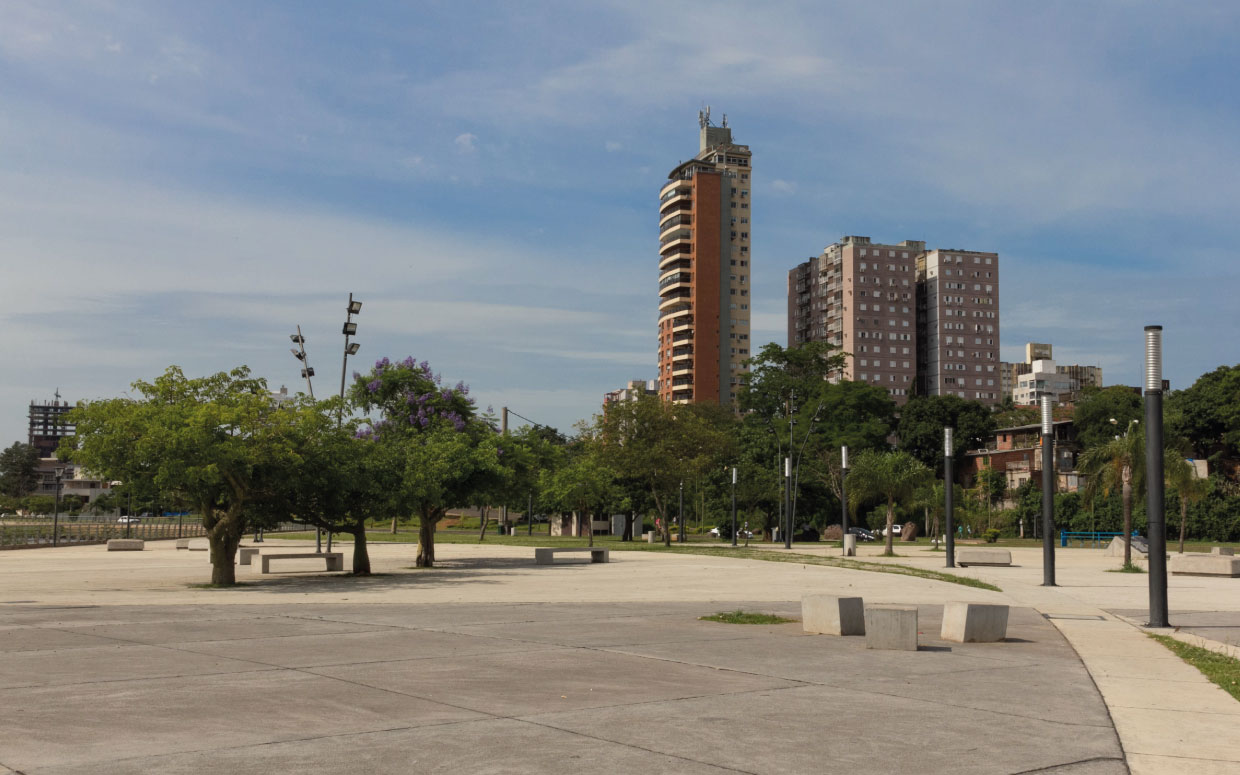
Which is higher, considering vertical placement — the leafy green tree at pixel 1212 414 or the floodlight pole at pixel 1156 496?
the leafy green tree at pixel 1212 414

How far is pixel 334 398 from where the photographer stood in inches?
1072

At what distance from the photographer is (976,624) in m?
13.9

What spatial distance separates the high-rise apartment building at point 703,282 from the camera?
138500 millimetres

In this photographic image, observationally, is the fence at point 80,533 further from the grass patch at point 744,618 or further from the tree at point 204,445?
the grass patch at point 744,618

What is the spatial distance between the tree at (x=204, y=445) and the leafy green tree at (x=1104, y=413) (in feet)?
279

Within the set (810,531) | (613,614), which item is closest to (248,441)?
(613,614)

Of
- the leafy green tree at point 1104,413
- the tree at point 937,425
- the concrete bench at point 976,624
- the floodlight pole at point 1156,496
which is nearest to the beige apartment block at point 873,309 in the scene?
the tree at point 937,425

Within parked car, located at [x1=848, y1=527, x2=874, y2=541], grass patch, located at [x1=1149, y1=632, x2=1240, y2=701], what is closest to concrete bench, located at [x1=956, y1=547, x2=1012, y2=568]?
grass patch, located at [x1=1149, y1=632, x2=1240, y2=701]

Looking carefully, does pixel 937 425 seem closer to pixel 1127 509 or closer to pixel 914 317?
pixel 914 317

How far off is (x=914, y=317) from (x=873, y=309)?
24.1 ft

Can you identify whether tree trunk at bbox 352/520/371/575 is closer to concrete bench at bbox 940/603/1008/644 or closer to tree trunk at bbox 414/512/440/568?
tree trunk at bbox 414/512/440/568

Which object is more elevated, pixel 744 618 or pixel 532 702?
pixel 532 702

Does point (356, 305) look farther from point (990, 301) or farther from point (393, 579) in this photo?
point (990, 301)

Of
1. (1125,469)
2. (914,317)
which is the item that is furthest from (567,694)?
(914,317)
